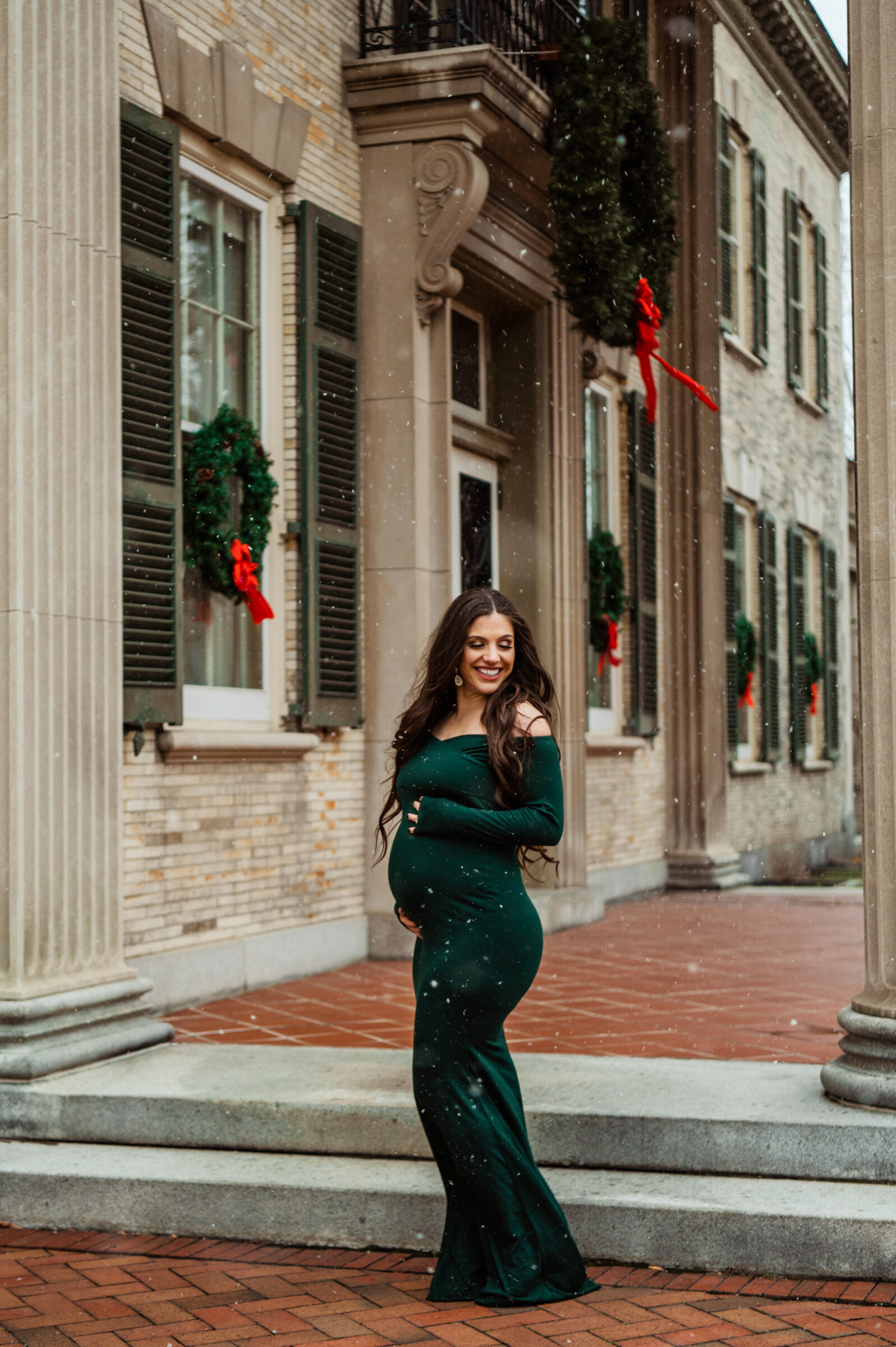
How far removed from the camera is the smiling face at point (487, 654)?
420 centimetres

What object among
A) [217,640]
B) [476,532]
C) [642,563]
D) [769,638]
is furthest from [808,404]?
[217,640]

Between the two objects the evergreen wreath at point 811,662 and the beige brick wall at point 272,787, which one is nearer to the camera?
the beige brick wall at point 272,787

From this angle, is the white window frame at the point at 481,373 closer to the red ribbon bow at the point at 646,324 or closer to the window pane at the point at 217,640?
the red ribbon bow at the point at 646,324

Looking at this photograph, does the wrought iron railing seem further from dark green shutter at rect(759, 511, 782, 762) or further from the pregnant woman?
dark green shutter at rect(759, 511, 782, 762)

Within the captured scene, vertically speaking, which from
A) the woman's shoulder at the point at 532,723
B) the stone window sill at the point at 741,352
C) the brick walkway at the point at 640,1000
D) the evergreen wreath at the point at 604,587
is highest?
the stone window sill at the point at 741,352

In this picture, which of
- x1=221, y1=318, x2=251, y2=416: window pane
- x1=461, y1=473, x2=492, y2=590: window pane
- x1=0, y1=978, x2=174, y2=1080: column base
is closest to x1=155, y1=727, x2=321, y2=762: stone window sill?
x1=0, y1=978, x2=174, y2=1080: column base

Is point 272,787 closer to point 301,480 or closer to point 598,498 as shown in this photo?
point 301,480

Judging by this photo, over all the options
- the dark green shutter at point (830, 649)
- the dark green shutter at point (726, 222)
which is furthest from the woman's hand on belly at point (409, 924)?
the dark green shutter at point (830, 649)

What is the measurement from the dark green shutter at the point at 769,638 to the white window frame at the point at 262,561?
9.16m

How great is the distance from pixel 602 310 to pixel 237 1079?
19.6 ft

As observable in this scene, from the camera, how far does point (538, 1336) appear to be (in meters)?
3.95

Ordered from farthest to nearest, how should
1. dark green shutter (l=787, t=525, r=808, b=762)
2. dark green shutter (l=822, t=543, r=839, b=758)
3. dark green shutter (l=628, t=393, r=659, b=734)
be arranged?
dark green shutter (l=822, t=543, r=839, b=758) < dark green shutter (l=787, t=525, r=808, b=762) < dark green shutter (l=628, t=393, r=659, b=734)

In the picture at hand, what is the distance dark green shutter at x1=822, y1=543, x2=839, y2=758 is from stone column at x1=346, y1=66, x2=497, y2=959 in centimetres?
1132

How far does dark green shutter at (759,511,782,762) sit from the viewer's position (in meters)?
16.6
